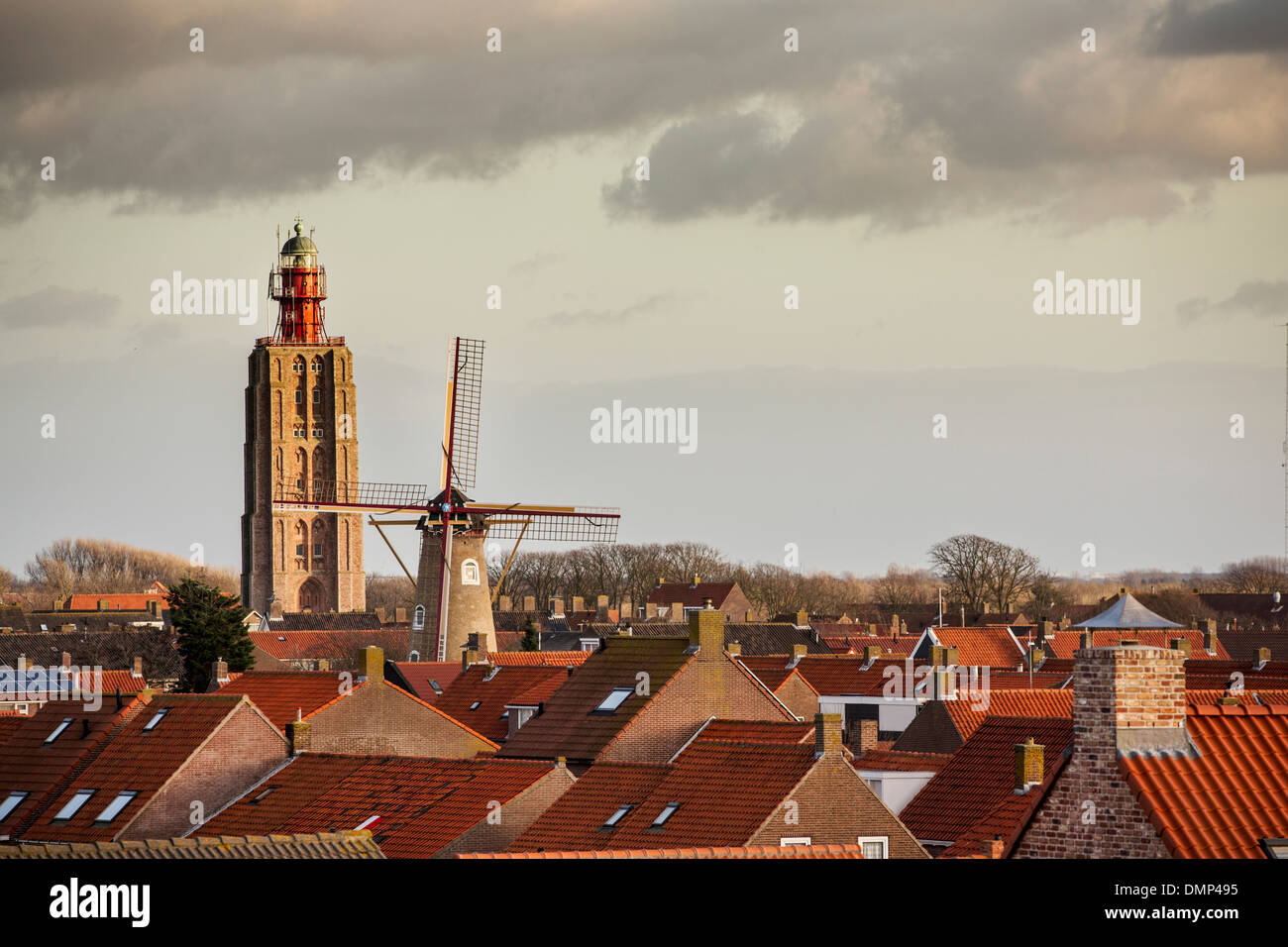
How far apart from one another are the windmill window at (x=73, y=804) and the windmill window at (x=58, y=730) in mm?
3673

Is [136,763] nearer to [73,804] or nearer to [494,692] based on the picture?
[73,804]

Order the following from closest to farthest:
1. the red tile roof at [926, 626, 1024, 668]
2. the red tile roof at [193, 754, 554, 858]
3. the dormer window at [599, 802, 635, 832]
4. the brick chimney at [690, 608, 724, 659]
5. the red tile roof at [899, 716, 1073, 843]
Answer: the dormer window at [599, 802, 635, 832] < the red tile roof at [899, 716, 1073, 843] < the red tile roof at [193, 754, 554, 858] < the brick chimney at [690, 608, 724, 659] < the red tile roof at [926, 626, 1024, 668]

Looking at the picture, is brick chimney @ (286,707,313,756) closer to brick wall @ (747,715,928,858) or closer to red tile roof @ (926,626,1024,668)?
brick wall @ (747,715,928,858)

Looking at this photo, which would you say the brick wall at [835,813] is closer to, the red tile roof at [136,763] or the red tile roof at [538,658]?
the red tile roof at [136,763]

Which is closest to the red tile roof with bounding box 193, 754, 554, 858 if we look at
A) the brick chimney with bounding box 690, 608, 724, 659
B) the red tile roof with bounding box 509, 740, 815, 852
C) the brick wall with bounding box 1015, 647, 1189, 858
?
the red tile roof with bounding box 509, 740, 815, 852

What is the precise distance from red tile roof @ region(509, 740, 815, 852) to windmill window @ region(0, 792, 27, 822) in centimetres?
1280

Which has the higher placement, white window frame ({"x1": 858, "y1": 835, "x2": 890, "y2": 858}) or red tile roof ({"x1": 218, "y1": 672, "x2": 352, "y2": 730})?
red tile roof ({"x1": 218, "y1": 672, "x2": 352, "y2": 730})

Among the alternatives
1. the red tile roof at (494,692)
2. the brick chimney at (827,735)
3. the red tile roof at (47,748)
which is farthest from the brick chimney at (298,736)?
the brick chimney at (827,735)

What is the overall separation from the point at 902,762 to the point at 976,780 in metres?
5.89

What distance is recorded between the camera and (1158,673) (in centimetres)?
1559

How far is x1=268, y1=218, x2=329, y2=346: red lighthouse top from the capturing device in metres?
156
